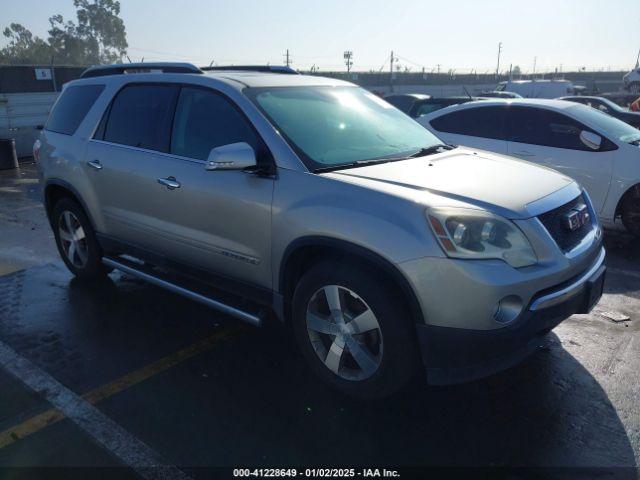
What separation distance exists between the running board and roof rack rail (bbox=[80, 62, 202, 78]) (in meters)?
1.60

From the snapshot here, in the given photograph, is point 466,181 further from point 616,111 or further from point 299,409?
point 616,111

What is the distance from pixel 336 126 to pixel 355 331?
4.78 ft

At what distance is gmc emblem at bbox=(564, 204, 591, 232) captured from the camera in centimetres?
303

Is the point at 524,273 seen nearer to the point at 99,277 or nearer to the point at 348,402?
the point at 348,402

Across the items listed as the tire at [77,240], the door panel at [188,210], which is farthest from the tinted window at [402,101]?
the door panel at [188,210]

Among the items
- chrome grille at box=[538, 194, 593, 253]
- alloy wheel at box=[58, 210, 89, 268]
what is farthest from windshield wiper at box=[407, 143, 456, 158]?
alloy wheel at box=[58, 210, 89, 268]

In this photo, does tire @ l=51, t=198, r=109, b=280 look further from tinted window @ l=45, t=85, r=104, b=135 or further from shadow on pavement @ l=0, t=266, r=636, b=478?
shadow on pavement @ l=0, t=266, r=636, b=478

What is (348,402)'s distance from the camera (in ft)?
10.2

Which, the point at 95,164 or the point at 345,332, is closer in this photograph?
the point at 345,332

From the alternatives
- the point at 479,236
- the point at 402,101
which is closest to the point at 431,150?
the point at 479,236

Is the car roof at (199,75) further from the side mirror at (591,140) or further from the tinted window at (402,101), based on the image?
the tinted window at (402,101)

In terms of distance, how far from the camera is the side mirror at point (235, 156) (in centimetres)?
314

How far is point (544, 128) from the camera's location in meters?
6.48

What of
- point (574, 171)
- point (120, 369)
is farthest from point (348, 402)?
point (574, 171)
